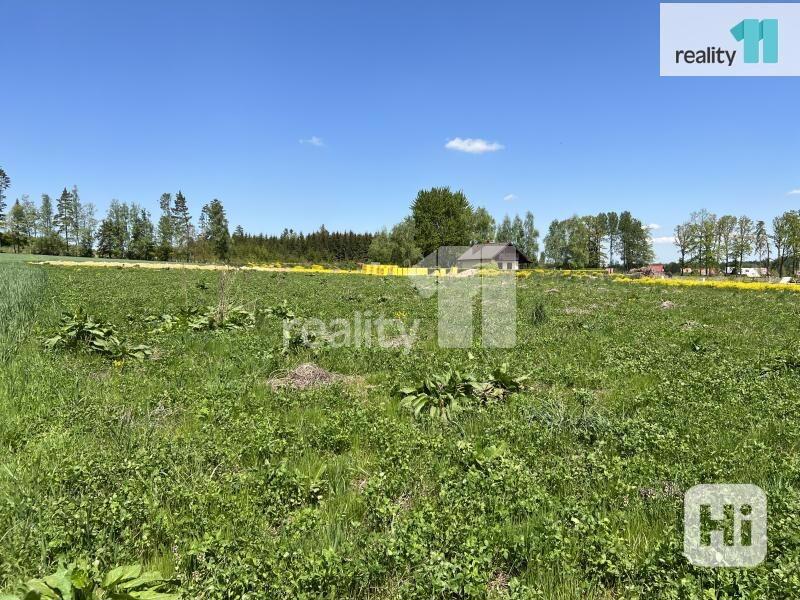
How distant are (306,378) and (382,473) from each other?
3437 millimetres

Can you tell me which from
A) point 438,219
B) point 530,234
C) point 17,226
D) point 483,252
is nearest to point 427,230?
point 438,219

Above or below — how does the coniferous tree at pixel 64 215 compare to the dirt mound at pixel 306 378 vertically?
above

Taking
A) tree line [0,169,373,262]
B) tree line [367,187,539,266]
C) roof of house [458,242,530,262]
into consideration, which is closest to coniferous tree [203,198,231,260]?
tree line [0,169,373,262]

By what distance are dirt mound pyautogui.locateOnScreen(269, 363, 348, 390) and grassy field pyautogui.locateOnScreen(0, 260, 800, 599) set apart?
0.27 metres

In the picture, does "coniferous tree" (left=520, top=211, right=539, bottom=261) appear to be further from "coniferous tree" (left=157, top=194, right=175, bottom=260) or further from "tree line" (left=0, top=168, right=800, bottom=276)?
"coniferous tree" (left=157, top=194, right=175, bottom=260)

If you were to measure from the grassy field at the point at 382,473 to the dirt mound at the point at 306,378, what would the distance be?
0.27 m

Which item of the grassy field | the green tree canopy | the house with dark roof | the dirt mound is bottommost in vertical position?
the grassy field

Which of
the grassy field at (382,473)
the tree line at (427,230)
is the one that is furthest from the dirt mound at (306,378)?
the tree line at (427,230)

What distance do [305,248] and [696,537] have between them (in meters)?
118

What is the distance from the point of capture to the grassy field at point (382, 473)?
111 inches

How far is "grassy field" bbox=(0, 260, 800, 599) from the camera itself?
282 cm

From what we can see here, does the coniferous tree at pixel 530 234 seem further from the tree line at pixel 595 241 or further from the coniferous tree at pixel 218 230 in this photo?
the coniferous tree at pixel 218 230

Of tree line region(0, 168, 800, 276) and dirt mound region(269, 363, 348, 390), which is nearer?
dirt mound region(269, 363, 348, 390)

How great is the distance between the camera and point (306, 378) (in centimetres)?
710
